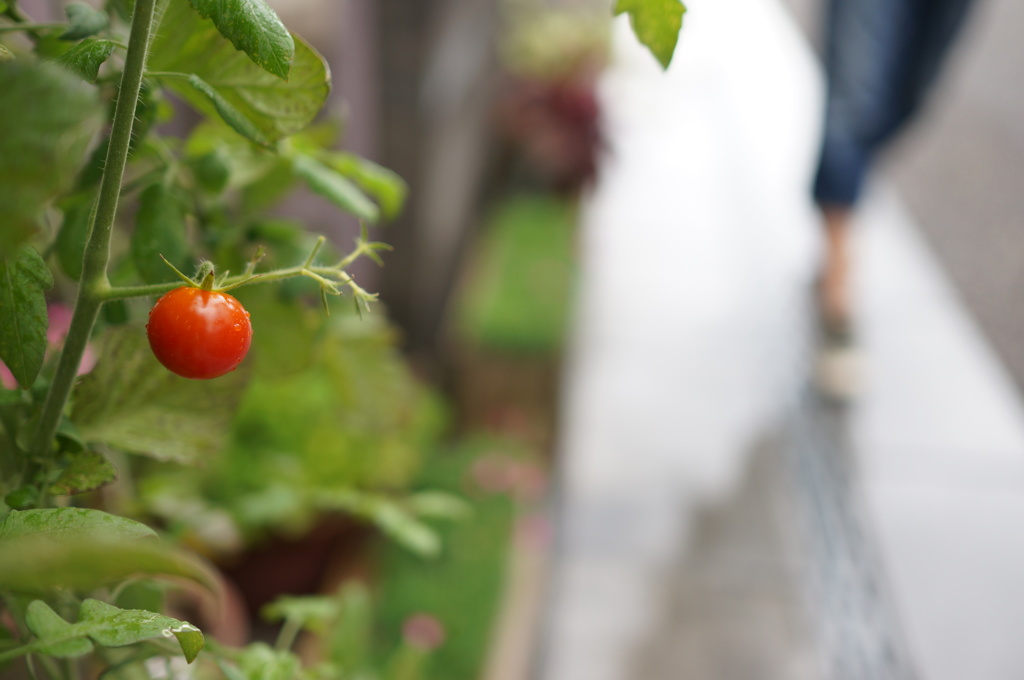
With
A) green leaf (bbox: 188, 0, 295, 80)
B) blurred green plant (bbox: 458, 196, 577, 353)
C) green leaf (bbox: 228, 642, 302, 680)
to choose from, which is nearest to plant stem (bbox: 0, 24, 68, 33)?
green leaf (bbox: 188, 0, 295, 80)

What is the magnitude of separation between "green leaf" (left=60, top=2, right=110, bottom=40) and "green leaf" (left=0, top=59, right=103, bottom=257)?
0.18 metres

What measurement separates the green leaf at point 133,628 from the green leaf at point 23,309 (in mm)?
93

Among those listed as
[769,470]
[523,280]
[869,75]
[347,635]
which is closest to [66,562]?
[347,635]

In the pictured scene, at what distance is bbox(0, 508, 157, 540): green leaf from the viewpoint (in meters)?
0.31

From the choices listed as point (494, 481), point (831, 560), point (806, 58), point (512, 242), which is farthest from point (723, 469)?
point (806, 58)

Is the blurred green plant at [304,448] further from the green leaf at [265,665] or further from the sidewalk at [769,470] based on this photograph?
the sidewalk at [769,470]

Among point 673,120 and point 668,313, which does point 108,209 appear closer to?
point 668,313

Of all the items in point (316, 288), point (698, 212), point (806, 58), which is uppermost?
point (806, 58)

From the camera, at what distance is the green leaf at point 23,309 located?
1.02 feet

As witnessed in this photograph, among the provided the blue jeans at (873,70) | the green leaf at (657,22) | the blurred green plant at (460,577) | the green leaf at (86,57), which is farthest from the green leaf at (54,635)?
the blue jeans at (873,70)

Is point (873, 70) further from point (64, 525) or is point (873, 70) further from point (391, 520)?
point (64, 525)

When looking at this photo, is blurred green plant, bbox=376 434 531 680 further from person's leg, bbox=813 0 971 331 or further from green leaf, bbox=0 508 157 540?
person's leg, bbox=813 0 971 331

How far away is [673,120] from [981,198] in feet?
4.31

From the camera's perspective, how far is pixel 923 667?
135cm
